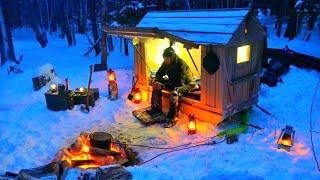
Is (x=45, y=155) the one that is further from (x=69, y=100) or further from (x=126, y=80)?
(x=126, y=80)

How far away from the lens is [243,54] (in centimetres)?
1014

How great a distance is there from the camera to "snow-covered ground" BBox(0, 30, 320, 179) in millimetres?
7125

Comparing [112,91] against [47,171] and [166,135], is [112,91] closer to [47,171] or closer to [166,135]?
[166,135]

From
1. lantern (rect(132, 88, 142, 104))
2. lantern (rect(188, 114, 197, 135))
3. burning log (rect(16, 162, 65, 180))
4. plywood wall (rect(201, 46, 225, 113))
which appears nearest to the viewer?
burning log (rect(16, 162, 65, 180))

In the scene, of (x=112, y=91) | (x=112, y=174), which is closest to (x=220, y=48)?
(x=112, y=91)

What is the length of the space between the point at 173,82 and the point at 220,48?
218cm

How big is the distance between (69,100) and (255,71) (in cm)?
594

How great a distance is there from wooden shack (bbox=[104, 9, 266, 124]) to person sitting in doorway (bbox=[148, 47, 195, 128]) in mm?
321

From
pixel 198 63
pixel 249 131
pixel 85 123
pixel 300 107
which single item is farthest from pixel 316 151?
pixel 85 123

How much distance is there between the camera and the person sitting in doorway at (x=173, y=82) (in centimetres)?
1052

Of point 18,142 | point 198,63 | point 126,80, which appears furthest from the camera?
point 126,80

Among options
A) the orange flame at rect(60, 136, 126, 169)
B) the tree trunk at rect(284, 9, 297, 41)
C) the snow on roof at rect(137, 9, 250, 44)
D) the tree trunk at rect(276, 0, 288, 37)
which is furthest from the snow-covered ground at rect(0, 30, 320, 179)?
the tree trunk at rect(276, 0, 288, 37)

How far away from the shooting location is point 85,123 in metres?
10.5

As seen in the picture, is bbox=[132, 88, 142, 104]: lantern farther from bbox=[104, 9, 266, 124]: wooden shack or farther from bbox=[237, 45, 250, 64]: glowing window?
→ bbox=[237, 45, 250, 64]: glowing window
